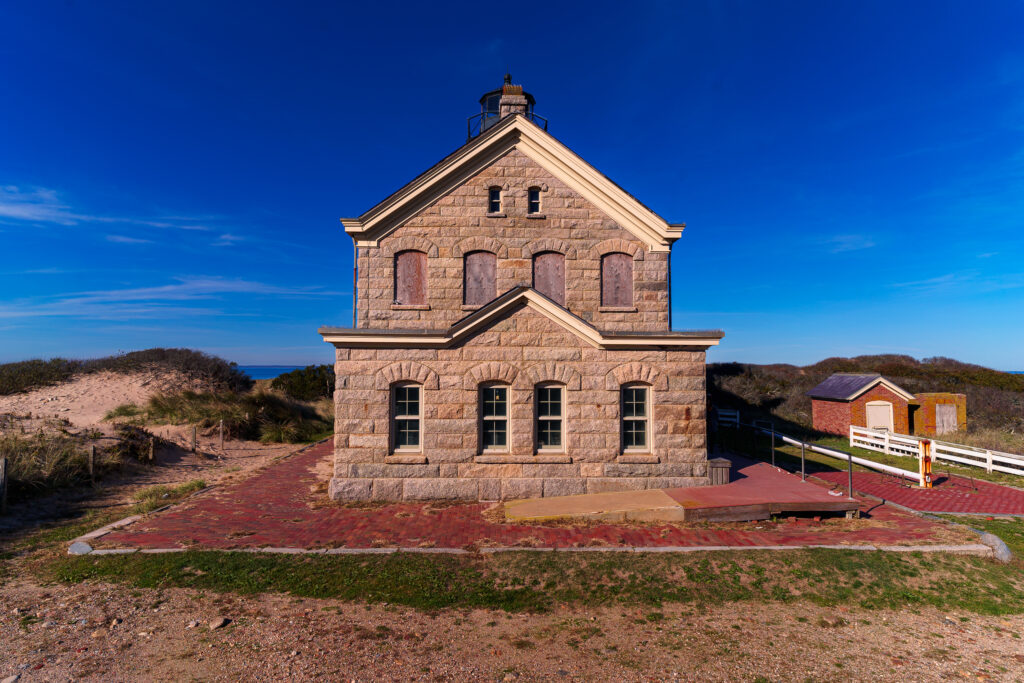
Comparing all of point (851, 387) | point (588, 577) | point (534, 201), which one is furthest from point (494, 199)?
point (851, 387)

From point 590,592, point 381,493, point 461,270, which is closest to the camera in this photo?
point 590,592

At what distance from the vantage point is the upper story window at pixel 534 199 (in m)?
13.6

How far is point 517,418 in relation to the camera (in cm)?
1152

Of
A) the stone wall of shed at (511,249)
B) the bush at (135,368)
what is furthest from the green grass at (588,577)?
the bush at (135,368)

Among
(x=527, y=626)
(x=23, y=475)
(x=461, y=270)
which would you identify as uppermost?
(x=461, y=270)

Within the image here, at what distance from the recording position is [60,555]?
789 centimetres

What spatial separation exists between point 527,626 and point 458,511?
4.83 meters

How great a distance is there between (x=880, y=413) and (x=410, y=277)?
22.6m

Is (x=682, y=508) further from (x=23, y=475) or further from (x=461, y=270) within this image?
(x=23, y=475)

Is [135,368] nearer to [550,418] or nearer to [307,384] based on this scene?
[307,384]

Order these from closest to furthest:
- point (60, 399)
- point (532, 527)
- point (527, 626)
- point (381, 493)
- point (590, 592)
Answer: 1. point (527, 626)
2. point (590, 592)
3. point (532, 527)
4. point (381, 493)
5. point (60, 399)

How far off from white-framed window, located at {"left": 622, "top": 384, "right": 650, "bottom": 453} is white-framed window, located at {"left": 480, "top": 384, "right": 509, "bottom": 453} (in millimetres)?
3012

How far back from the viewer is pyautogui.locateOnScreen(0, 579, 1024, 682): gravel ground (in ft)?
16.2

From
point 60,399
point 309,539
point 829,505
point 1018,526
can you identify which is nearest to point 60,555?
point 309,539
